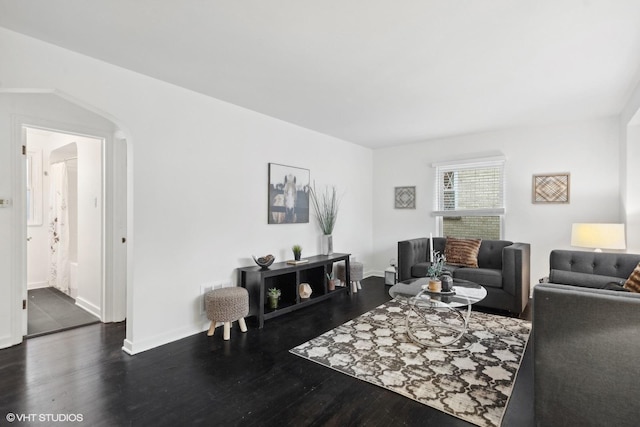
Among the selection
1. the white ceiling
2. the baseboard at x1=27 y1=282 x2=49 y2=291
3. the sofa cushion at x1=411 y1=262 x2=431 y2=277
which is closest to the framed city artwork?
the white ceiling

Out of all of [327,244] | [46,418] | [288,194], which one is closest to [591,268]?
[327,244]

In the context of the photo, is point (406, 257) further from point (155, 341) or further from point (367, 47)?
point (155, 341)

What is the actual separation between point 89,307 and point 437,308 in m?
4.17

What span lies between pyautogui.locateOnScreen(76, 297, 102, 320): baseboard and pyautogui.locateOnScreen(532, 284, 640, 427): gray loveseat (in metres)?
4.34

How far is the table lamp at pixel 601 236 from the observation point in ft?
11.0

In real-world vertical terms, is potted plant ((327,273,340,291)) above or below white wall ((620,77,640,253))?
below

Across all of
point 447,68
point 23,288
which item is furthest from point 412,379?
point 23,288

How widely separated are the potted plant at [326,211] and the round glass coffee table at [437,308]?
1685mm

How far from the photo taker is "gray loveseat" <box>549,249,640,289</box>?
294 centimetres

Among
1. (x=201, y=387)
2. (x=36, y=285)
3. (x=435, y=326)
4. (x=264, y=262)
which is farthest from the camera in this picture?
(x=36, y=285)

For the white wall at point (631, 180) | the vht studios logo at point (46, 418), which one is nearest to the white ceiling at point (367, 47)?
the white wall at point (631, 180)

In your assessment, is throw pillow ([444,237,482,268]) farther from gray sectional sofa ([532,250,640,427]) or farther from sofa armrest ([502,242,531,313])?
gray sectional sofa ([532,250,640,427])

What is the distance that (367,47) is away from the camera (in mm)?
2373

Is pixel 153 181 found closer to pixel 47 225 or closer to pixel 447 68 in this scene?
pixel 447 68
